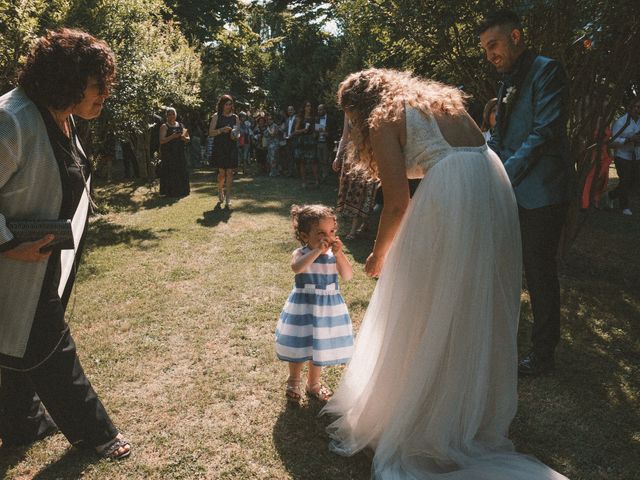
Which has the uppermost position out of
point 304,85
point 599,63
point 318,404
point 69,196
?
point 304,85

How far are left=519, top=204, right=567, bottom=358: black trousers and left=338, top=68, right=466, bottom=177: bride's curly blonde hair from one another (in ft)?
4.47

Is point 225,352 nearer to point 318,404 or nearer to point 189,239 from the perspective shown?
point 318,404

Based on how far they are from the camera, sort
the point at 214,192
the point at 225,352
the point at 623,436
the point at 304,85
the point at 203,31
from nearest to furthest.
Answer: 1. the point at 623,436
2. the point at 225,352
3. the point at 214,192
4. the point at 304,85
5. the point at 203,31

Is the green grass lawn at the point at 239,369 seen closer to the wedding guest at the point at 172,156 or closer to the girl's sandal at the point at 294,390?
the girl's sandal at the point at 294,390

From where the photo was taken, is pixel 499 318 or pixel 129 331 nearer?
pixel 499 318

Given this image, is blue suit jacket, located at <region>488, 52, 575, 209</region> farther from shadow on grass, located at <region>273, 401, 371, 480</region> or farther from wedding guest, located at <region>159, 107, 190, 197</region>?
wedding guest, located at <region>159, 107, 190, 197</region>

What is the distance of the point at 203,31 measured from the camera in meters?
24.2

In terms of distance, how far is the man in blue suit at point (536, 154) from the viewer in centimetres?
332

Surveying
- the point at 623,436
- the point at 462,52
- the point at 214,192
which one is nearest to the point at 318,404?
the point at 623,436

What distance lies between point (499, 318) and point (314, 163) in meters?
11.1

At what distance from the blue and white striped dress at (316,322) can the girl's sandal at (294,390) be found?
0.78 ft

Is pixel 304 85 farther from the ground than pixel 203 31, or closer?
closer

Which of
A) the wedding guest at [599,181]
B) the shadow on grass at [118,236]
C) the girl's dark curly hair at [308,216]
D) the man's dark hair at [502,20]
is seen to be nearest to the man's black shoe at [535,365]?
the girl's dark curly hair at [308,216]

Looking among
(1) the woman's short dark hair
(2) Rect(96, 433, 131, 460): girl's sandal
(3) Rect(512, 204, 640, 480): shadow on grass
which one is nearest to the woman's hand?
(1) the woman's short dark hair
